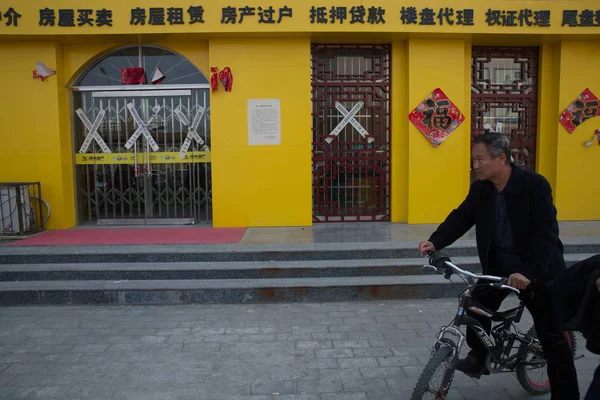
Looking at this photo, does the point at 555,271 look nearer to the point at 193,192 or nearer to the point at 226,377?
the point at 226,377

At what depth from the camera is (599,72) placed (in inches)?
336

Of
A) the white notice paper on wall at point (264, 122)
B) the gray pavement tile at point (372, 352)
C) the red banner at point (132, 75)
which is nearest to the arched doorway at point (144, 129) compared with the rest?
the red banner at point (132, 75)

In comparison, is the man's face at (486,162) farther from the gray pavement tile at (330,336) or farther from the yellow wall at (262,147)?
the yellow wall at (262,147)

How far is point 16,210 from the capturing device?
752cm

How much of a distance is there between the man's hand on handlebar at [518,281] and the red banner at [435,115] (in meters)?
5.74

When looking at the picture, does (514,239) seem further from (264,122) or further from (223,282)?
(264,122)

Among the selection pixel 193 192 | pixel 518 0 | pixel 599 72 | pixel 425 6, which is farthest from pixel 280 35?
pixel 599 72

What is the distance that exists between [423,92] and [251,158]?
3.31m

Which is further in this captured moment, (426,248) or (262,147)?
(262,147)

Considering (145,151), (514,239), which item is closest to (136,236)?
(145,151)

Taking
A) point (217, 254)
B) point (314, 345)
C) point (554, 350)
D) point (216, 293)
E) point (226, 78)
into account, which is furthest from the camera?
Result: point (226, 78)

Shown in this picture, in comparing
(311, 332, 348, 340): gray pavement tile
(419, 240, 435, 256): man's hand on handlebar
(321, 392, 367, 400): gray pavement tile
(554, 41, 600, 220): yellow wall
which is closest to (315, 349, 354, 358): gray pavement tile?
(311, 332, 348, 340): gray pavement tile

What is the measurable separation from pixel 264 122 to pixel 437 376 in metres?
6.00

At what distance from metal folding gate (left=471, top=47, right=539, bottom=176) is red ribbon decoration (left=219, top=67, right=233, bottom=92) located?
456 cm
